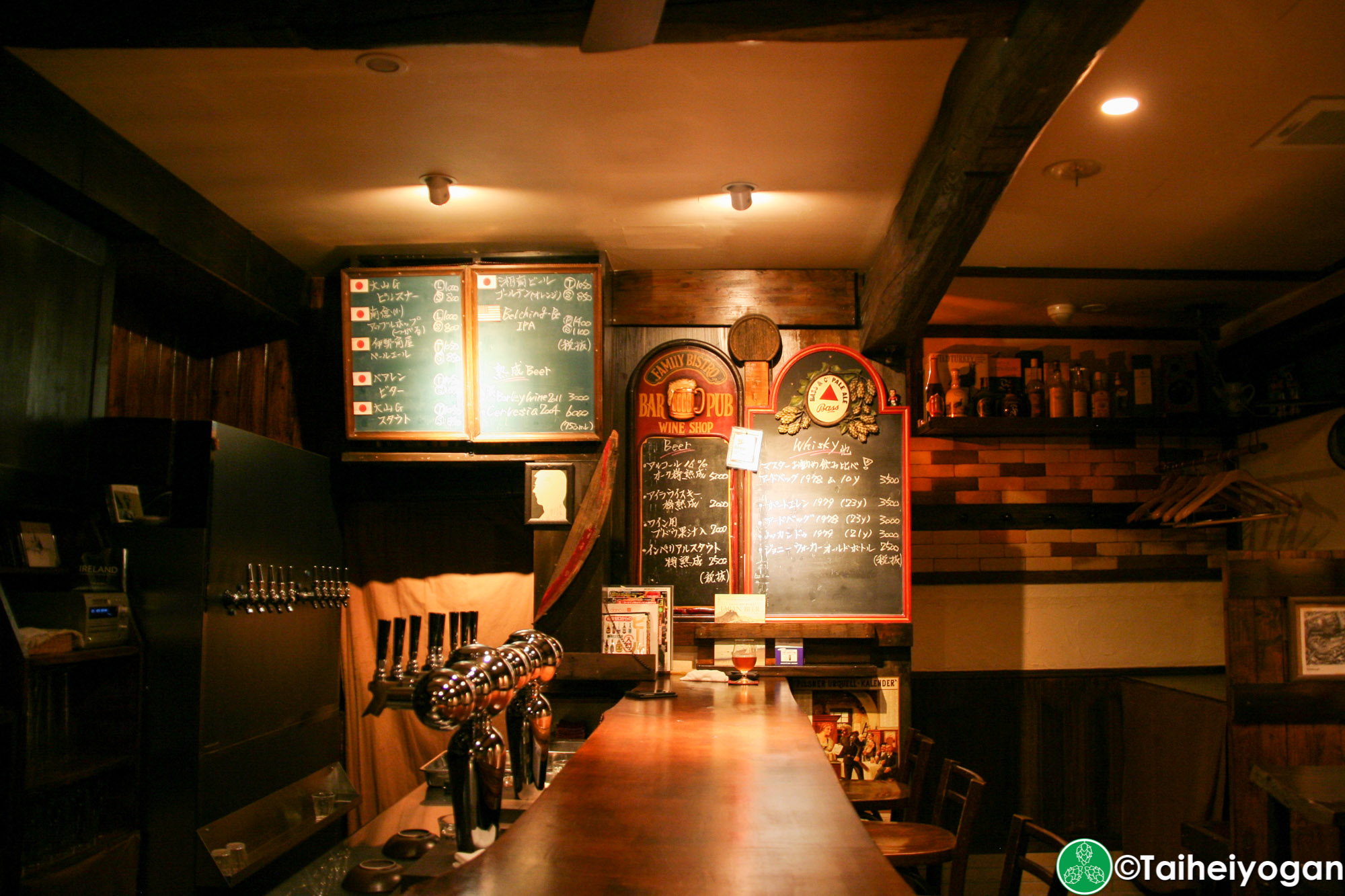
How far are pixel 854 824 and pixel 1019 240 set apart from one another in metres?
3.38

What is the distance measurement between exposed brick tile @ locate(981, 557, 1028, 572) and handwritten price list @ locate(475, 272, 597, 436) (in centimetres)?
273

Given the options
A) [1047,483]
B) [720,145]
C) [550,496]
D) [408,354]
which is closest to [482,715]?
[720,145]

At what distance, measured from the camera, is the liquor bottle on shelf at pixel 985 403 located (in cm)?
541

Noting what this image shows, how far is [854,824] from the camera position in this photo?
5.41ft

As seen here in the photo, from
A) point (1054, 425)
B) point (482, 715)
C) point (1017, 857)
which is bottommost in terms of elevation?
point (1017, 857)

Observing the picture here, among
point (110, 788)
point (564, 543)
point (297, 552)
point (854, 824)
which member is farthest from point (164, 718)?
point (854, 824)

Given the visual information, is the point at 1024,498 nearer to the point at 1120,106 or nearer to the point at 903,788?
the point at 903,788

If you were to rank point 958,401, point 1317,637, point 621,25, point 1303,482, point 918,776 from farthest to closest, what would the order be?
point 958,401
point 1303,482
point 1317,637
point 918,776
point 621,25

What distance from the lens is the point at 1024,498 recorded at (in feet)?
18.2

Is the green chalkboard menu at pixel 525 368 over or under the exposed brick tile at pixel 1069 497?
over

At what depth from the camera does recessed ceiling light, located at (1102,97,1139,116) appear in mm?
2945

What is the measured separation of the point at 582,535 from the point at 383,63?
7.33ft

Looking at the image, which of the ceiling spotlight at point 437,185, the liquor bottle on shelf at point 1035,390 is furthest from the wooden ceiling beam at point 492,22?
the liquor bottle on shelf at point 1035,390

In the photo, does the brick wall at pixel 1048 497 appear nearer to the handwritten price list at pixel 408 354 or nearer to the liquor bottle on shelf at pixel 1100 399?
the liquor bottle on shelf at pixel 1100 399
